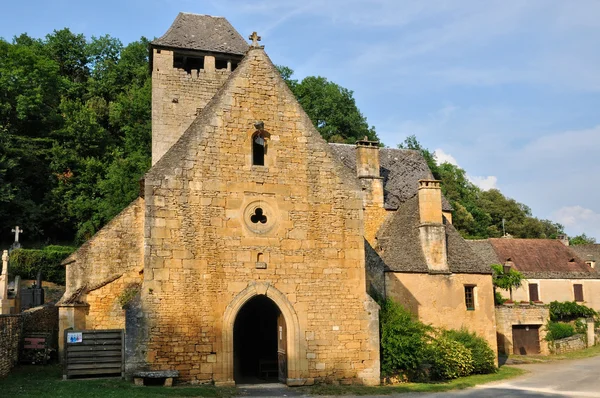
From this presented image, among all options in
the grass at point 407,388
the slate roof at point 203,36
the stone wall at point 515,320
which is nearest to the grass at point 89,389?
the grass at point 407,388

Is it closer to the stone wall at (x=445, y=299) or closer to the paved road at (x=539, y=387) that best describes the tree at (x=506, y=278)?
the paved road at (x=539, y=387)

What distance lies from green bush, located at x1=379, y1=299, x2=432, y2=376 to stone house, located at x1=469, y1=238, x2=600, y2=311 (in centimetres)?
2064

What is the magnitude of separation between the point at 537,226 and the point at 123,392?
64.9 meters

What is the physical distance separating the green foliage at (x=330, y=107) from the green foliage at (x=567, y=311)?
907 inches

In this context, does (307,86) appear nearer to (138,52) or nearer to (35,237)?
(138,52)

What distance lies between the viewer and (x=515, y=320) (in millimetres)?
31578

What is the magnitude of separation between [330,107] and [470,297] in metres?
32.0

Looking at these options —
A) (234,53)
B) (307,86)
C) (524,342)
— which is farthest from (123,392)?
(307,86)

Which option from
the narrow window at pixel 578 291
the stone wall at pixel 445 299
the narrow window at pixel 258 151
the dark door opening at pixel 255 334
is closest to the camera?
the narrow window at pixel 258 151

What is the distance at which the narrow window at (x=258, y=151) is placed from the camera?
18.3m

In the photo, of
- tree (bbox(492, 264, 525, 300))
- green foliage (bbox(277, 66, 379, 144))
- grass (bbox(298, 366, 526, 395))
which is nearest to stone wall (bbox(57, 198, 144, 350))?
grass (bbox(298, 366, 526, 395))

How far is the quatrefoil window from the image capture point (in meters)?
17.5

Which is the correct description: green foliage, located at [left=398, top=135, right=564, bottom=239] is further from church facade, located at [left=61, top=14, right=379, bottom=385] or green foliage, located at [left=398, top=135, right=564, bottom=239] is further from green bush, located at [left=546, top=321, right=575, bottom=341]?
church facade, located at [left=61, top=14, right=379, bottom=385]

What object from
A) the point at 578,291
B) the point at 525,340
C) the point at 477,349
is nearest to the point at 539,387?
the point at 477,349
